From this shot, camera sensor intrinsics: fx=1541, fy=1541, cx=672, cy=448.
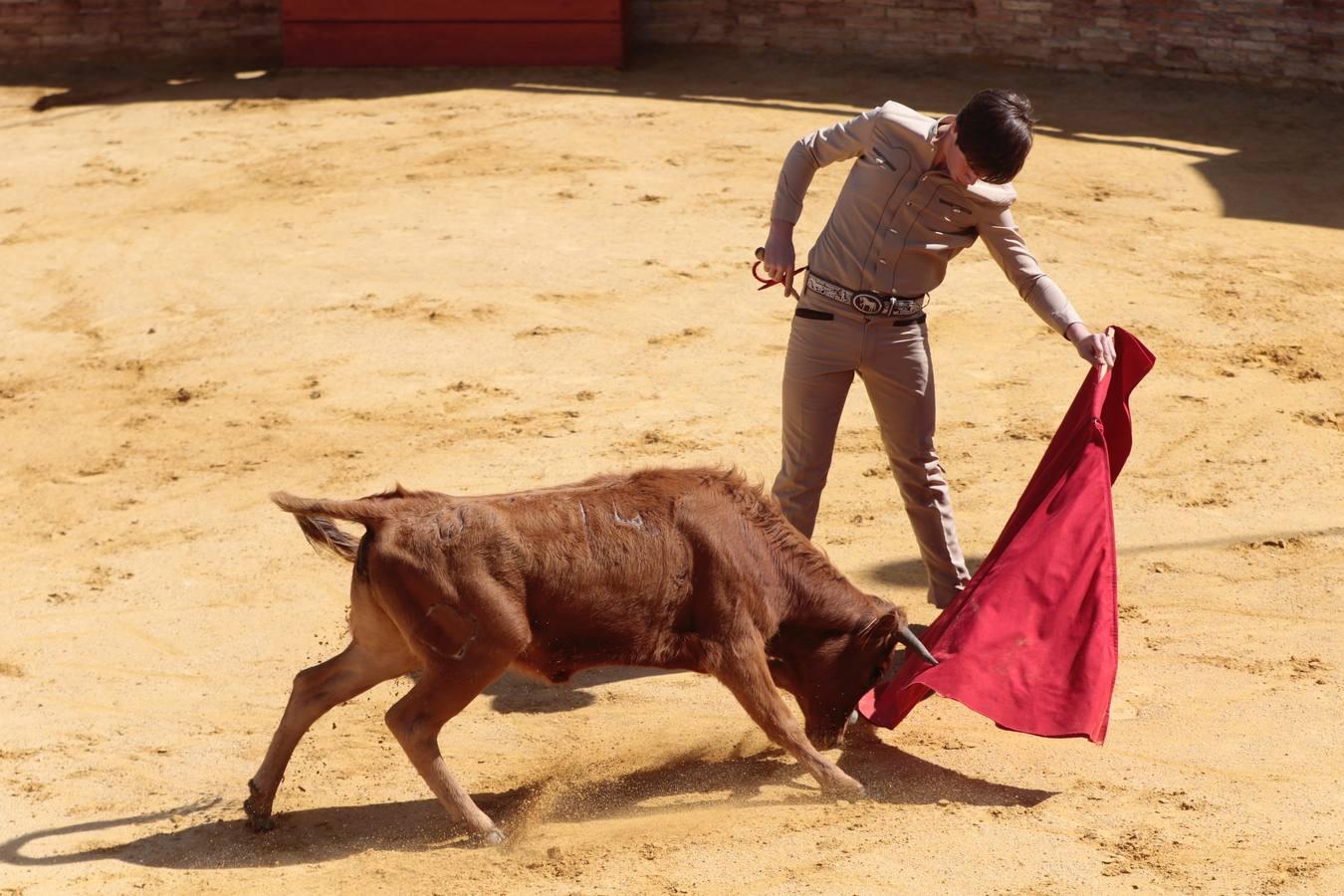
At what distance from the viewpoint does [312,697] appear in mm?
4375

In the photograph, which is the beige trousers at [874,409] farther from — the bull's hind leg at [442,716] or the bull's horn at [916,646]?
the bull's hind leg at [442,716]

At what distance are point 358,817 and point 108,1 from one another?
37.6ft

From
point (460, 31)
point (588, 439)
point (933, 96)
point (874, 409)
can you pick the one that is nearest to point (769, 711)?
point (874, 409)

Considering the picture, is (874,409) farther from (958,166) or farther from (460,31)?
(460,31)

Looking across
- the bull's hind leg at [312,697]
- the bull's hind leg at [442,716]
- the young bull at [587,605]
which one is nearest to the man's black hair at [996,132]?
the young bull at [587,605]

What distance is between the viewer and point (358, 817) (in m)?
4.44

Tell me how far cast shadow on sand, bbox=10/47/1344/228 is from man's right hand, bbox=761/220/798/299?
584 cm

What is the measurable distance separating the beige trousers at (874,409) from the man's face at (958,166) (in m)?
0.56

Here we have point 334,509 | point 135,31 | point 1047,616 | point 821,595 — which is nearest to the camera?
point 334,509

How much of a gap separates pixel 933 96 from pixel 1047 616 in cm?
856

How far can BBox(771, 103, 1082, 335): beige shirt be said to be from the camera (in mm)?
4621

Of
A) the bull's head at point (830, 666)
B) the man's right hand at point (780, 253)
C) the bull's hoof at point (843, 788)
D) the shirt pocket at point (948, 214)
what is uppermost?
the shirt pocket at point (948, 214)

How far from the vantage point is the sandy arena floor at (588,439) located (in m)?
4.25

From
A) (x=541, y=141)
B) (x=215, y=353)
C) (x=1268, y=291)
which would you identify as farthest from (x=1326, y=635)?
(x=541, y=141)
